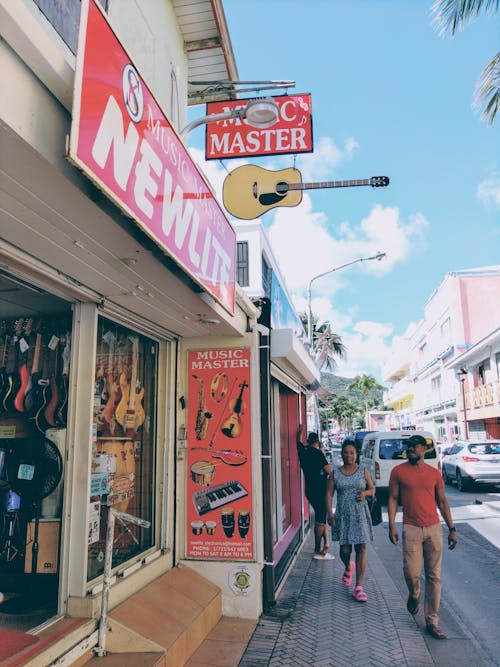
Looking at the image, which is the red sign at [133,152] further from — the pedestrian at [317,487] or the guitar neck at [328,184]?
the pedestrian at [317,487]

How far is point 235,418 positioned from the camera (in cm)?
560

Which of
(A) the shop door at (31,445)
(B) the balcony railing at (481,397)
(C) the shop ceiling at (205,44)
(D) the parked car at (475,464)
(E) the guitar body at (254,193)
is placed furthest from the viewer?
(B) the balcony railing at (481,397)

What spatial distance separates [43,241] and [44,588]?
9.17ft

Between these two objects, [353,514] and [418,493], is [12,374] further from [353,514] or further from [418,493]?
[418,493]

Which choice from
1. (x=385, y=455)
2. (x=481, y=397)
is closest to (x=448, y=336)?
(x=481, y=397)

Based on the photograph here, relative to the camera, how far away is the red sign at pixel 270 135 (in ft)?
19.7

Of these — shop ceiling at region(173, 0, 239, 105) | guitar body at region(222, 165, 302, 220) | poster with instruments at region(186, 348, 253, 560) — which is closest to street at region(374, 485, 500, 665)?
poster with instruments at region(186, 348, 253, 560)

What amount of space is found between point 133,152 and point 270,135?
151 inches

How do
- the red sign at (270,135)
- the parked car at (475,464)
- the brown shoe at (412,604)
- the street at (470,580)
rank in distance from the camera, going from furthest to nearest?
the parked car at (475,464) < the red sign at (270,135) < the brown shoe at (412,604) < the street at (470,580)

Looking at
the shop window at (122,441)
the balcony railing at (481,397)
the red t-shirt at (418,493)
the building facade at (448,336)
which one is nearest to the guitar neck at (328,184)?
the shop window at (122,441)

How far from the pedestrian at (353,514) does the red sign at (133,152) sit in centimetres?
312

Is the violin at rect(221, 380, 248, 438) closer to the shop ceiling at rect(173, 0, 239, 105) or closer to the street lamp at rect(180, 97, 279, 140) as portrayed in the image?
the street lamp at rect(180, 97, 279, 140)

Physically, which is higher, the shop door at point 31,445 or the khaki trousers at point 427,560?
the shop door at point 31,445

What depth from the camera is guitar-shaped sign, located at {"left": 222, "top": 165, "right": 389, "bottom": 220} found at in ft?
19.1
